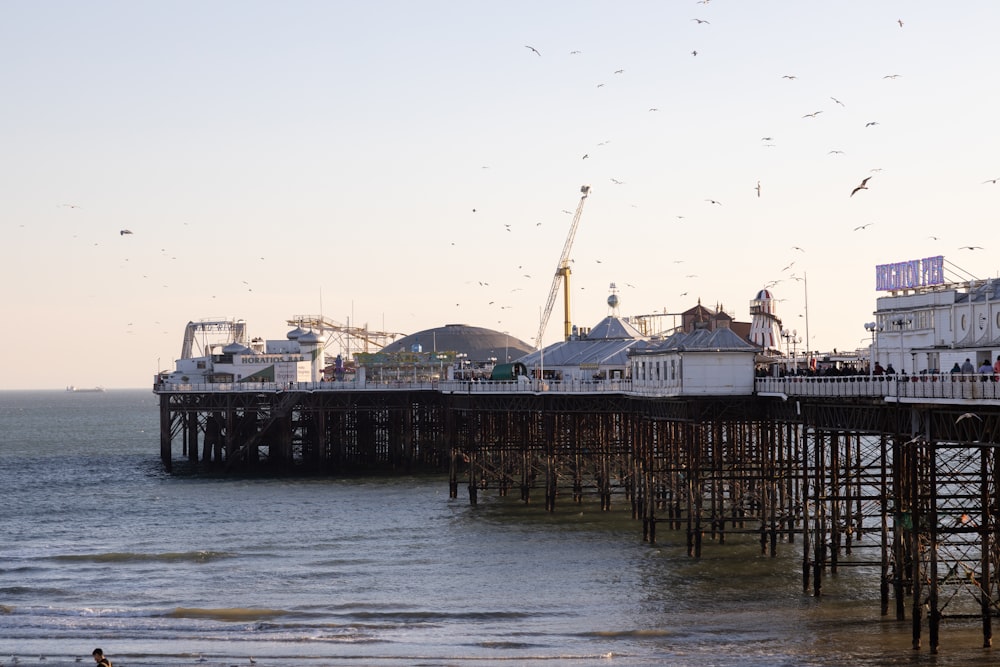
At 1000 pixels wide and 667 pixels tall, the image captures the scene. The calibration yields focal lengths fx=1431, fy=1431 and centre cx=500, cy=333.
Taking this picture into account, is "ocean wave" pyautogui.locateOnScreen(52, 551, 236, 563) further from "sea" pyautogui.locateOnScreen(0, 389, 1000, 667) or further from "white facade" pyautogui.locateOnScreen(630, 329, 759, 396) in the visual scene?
"white facade" pyautogui.locateOnScreen(630, 329, 759, 396)

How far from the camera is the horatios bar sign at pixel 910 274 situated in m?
Result: 53.5

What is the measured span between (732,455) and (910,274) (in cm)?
984

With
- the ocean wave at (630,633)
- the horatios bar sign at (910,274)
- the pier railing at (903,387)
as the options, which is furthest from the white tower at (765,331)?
the ocean wave at (630,633)

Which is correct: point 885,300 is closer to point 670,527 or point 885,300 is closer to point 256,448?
point 670,527

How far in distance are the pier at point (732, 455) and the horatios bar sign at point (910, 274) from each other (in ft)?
20.9

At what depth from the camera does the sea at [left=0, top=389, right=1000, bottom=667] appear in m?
35.8

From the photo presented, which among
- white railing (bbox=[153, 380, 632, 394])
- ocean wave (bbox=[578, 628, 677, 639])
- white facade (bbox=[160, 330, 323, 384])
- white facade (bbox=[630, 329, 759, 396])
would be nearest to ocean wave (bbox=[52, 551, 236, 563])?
white facade (bbox=[630, 329, 759, 396])

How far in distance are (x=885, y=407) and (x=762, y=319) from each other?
49.9 m

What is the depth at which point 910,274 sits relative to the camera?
55.3 metres

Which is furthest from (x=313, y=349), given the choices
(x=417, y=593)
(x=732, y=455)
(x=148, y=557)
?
(x=417, y=593)

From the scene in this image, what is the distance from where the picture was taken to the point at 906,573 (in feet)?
129

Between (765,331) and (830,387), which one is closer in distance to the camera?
(830,387)

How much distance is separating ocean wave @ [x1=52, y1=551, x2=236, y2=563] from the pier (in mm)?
16384

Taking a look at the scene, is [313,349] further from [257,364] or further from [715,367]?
[715,367]
